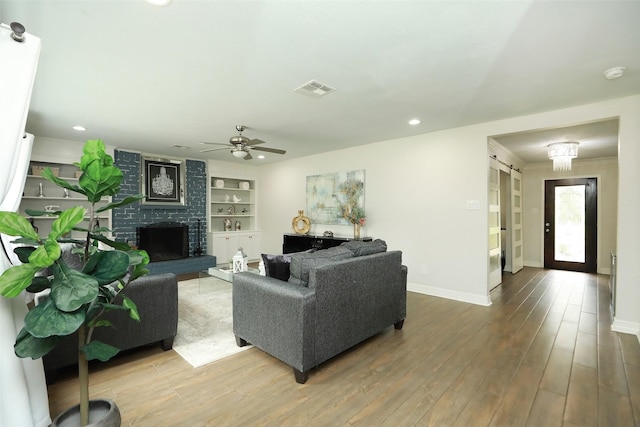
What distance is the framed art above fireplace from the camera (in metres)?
6.00

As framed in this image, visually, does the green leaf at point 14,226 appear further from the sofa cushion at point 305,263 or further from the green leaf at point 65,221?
the sofa cushion at point 305,263

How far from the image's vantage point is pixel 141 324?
2482 mm

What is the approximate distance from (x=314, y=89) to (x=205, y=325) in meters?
2.71

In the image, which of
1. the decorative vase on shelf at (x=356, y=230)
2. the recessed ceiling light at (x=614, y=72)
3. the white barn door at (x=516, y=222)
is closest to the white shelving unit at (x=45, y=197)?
the decorative vase on shelf at (x=356, y=230)

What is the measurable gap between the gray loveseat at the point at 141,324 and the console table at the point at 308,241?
315cm

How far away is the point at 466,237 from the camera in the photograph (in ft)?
13.7

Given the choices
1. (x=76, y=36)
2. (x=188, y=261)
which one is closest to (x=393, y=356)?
(x=76, y=36)

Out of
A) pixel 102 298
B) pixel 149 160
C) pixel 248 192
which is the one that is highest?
pixel 149 160

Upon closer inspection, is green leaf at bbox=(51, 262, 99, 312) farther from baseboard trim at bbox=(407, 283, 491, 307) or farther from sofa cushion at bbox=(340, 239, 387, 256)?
baseboard trim at bbox=(407, 283, 491, 307)

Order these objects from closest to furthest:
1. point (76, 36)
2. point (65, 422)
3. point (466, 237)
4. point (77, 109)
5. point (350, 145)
A: point (65, 422) → point (76, 36) → point (77, 109) → point (466, 237) → point (350, 145)

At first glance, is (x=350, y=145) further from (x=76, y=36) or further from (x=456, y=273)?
(x=76, y=36)

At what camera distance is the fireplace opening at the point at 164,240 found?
233 inches

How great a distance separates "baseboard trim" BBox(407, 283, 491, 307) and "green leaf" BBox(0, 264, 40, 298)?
445cm

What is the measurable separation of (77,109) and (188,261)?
3447 mm
